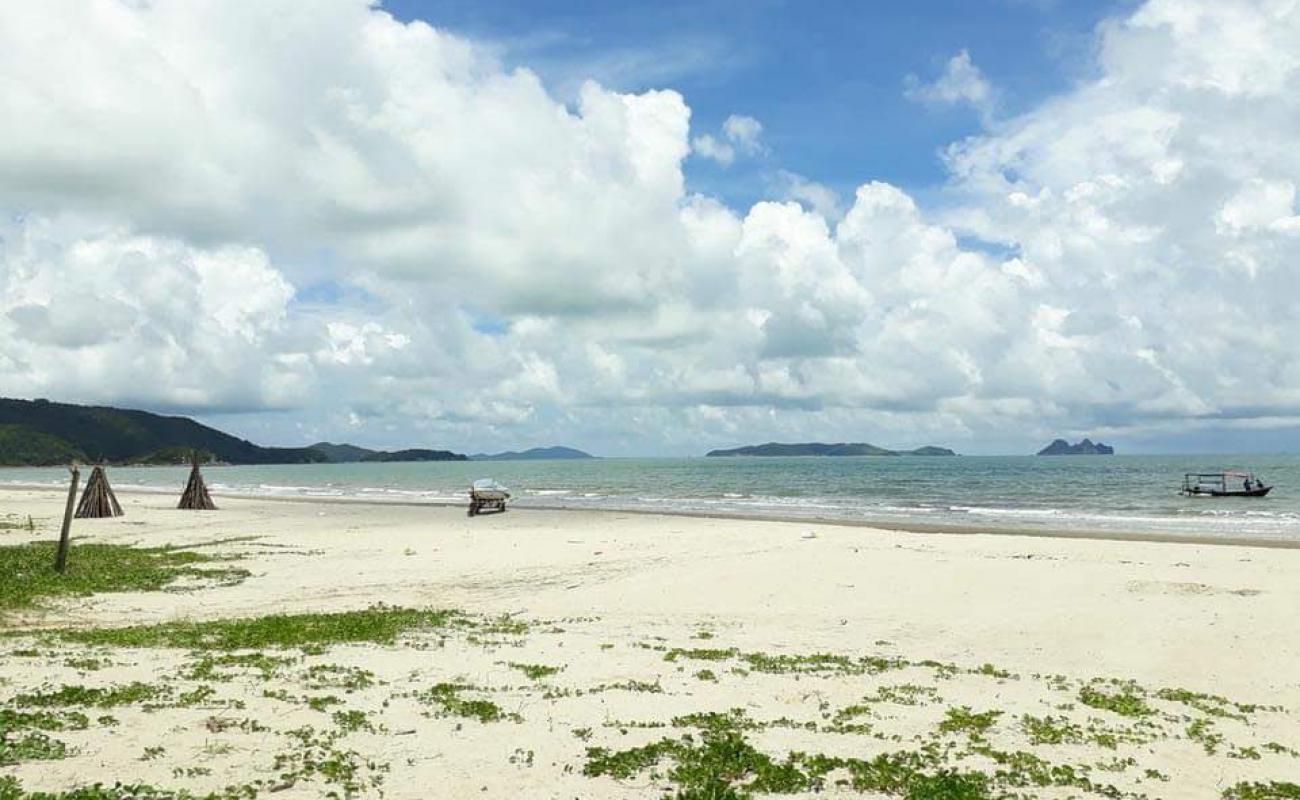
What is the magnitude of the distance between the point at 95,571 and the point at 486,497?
28.8 metres

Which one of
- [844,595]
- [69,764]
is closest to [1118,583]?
[844,595]

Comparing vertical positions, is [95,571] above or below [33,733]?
below

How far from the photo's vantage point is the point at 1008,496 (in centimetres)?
6925

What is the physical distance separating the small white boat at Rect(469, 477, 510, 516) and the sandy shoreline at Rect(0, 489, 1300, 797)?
54.5 feet

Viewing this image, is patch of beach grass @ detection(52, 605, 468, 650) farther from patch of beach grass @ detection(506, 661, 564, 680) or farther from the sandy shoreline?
patch of beach grass @ detection(506, 661, 564, 680)

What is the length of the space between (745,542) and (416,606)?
16778mm

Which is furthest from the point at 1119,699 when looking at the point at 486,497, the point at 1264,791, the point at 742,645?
the point at 486,497

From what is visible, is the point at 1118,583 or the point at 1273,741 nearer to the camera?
the point at 1273,741

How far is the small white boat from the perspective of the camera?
163ft

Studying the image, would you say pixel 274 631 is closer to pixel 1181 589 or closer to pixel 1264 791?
pixel 1264 791

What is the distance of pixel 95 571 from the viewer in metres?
21.5

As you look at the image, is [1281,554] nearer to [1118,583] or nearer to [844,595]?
[1118,583]

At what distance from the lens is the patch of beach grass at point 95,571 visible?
18.3 meters

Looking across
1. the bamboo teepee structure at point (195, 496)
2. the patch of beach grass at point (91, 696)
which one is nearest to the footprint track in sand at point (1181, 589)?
the patch of beach grass at point (91, 696)
